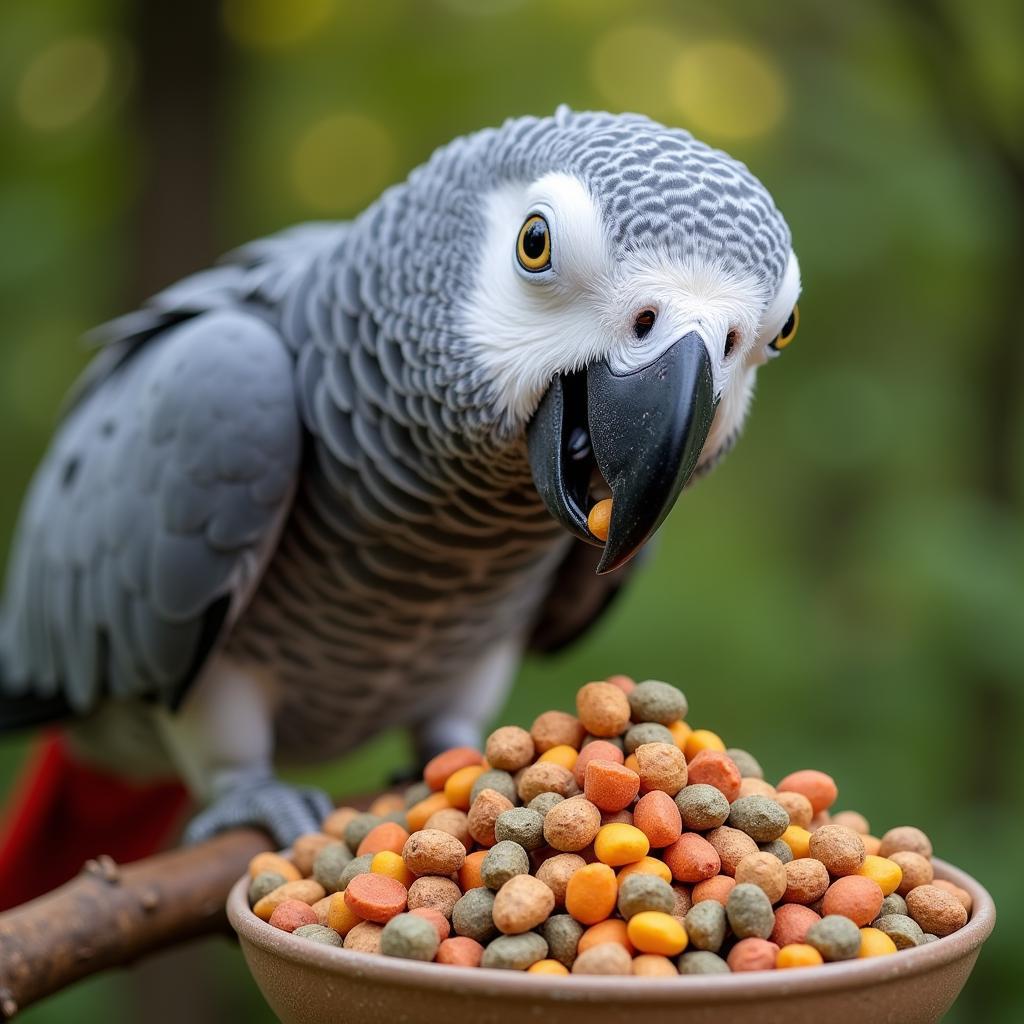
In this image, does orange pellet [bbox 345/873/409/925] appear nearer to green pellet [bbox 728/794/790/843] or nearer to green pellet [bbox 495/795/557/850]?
green pellet [bbox 495/795/557/850]

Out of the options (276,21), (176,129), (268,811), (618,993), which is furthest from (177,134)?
(618,993)

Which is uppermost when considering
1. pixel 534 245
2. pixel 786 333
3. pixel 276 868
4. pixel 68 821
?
pixel 534 245

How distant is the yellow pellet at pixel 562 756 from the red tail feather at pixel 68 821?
1067mm

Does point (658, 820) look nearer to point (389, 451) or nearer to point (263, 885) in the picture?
point (263, 885)

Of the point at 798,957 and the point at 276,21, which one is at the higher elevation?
the point at 276,21

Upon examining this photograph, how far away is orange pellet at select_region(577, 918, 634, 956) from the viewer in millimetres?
762

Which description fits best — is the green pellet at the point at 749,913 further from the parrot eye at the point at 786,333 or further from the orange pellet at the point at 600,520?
the parrot eye at the point at 786,333

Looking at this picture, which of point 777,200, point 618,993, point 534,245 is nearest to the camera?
point 618,993

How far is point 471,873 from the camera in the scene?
2.81ft

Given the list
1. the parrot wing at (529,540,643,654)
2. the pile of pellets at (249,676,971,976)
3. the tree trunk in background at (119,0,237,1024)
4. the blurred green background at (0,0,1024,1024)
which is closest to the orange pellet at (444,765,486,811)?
the pile of pellets at (249,676,971,976)

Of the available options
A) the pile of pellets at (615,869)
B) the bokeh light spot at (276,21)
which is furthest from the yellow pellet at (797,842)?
the bokeh light spot at (276,21)

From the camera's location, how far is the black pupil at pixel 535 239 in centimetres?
99

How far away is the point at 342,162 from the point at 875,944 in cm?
262

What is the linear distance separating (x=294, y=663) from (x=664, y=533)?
2.00 m
